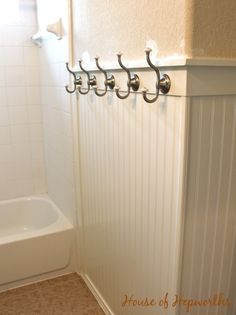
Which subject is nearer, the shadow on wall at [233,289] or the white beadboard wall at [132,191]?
the white beadboard wall at [132,191]

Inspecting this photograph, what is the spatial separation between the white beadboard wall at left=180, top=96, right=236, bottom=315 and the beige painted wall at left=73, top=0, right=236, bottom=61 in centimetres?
17

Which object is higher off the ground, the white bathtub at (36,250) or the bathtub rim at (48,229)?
the bathtub rim at (48,229)

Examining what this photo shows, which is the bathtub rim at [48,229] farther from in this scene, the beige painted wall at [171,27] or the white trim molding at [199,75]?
the white trim molding at [199,75]

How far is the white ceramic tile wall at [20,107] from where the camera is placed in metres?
2.28

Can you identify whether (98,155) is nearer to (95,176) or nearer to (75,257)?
(95,176)

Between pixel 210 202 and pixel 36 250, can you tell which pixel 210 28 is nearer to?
pixel 210 202

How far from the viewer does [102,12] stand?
1.35 meters

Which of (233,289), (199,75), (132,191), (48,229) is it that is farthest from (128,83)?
(48,229)

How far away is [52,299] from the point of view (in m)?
1.93

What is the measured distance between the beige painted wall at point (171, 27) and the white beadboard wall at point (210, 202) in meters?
0.17

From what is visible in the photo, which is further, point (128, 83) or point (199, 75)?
point (128, 83)

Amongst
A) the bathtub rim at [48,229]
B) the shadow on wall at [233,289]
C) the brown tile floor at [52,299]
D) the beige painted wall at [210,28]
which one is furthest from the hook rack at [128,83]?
the brown tile floor at [52,299]

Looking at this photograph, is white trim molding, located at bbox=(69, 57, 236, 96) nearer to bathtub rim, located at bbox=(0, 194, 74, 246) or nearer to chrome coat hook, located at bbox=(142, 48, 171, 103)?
chrome coat hook, located at bbox=(142, 48, 171, 103)

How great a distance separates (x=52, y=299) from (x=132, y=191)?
1064 mm
